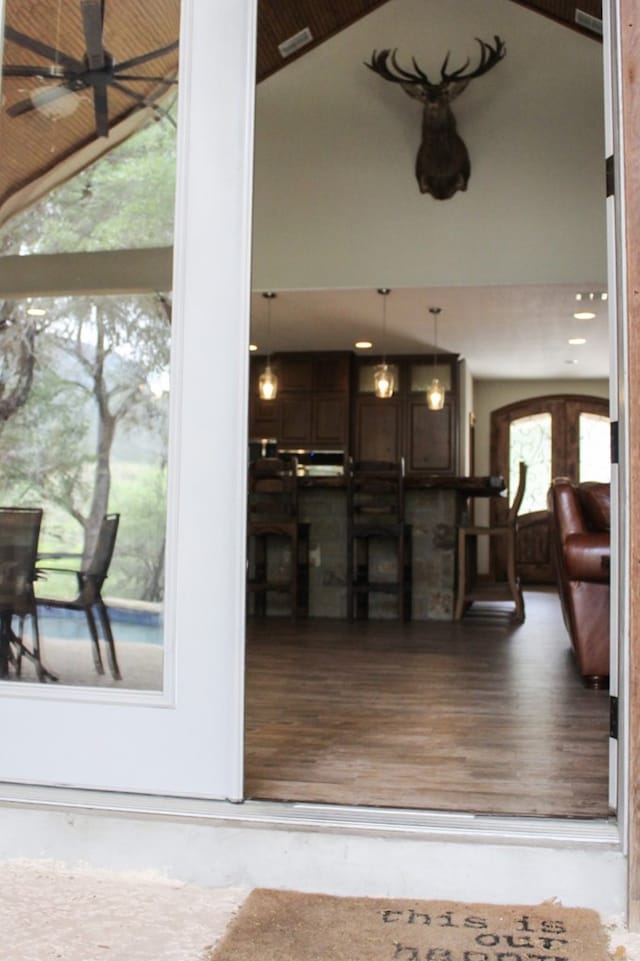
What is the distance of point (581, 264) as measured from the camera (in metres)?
6.34

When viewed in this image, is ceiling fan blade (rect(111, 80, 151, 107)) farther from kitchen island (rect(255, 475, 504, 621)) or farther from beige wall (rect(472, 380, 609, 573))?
beige wall (rect(472, 380, 609, 573))

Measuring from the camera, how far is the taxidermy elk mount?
6070 millimetres

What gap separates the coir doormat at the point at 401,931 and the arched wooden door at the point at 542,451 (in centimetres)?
894

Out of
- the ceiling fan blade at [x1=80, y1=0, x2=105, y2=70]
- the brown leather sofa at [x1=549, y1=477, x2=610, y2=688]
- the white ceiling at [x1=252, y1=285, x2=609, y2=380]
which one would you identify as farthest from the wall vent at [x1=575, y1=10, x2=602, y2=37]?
the ceiling fan blade at [x1=80, y1=0, x2=105, y2=70]

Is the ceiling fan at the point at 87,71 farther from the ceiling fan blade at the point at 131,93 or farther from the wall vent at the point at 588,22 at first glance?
the wall vent at the point at 588,22

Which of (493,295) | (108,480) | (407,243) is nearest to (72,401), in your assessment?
(108,480)

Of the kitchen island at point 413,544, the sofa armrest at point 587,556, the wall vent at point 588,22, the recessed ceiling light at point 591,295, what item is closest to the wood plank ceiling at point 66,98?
the sofa armrest at point 587,556

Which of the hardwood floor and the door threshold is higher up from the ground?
the door threshold

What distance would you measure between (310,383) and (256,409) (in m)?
0.68

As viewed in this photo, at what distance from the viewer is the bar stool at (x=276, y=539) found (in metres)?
6.18

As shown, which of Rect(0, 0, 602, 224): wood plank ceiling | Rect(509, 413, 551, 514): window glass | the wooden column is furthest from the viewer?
Rect(509, 413, 551, 514): window glass

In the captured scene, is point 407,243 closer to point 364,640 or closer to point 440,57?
point 440,57

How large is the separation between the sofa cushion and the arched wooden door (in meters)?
6.51

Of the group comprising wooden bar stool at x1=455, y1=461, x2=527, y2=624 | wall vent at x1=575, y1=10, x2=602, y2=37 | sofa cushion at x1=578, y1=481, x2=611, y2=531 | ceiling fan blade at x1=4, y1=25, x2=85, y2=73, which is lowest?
wooden bar stool at x1=455, y1=461, x2=527, y2=624
